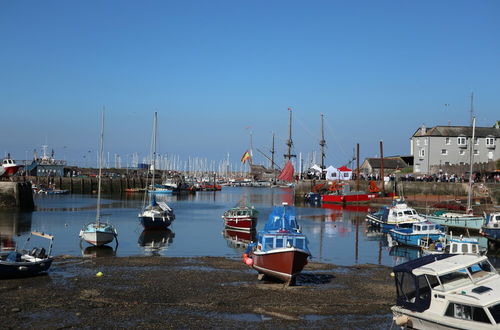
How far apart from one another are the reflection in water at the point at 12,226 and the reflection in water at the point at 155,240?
31.1ft

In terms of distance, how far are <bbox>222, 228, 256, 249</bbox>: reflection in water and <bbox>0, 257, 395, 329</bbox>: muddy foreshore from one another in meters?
13.6

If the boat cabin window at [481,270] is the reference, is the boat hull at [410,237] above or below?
below

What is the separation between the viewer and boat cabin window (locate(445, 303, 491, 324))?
1666 cm

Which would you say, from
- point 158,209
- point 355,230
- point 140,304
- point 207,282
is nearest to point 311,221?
point 355,230

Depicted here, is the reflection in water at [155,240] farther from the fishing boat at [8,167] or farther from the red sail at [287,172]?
the red sail at [287,172]

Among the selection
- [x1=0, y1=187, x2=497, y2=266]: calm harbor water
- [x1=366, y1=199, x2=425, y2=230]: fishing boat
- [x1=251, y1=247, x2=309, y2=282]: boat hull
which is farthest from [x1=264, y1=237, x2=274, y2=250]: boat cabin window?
[x1=366, y1=199, x2=425, y2=230]: fishing boat

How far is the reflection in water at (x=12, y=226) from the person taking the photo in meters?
44.4

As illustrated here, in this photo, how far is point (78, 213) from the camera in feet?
244

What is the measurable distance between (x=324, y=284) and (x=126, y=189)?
382 feet

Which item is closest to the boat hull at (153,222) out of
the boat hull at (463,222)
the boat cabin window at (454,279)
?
the boat hull at (463,222)

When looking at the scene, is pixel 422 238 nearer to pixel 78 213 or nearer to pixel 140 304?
pixel 140 304

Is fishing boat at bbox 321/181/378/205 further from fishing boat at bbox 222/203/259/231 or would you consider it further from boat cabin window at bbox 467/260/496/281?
boat cabin window at bbox 467/260/496/281

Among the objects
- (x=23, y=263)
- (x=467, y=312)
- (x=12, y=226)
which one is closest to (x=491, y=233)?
(x=467, y=312)

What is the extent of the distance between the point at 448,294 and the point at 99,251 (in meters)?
28.8
